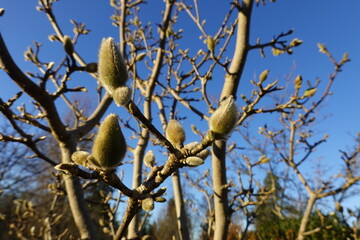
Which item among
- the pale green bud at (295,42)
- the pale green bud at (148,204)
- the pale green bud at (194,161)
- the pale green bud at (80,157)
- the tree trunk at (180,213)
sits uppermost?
the pale green bud at (295,42)

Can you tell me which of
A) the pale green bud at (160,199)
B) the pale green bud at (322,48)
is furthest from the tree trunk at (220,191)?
the pale green bud at (322,48)

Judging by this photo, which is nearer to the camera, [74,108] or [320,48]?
[74,108]

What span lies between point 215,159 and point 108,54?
1.33m

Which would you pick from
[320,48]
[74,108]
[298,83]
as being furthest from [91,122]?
[320,48]

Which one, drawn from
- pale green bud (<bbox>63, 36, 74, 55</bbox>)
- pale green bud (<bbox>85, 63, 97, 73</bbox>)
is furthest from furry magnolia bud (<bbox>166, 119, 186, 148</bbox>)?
pale green bud (<bbox>63, 36, 74, 55</bbox>)

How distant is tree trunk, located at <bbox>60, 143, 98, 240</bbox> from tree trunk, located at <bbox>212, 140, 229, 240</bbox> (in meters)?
0.80

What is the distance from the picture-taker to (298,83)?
234 cm

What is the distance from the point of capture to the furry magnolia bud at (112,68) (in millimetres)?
599

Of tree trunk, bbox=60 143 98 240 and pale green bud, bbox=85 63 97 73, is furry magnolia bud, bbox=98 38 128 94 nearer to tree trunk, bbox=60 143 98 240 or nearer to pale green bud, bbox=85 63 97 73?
pale green bud, bbox=85 63 97 73

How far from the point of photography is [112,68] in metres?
0.60

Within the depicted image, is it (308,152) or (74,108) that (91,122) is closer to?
(74,108)

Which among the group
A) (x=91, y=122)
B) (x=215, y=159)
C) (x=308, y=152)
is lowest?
(x=215, y=159)

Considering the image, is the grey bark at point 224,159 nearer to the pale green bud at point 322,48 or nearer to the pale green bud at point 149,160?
the pale green bud at point 149,160

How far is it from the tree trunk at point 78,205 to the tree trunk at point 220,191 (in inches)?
31.6
